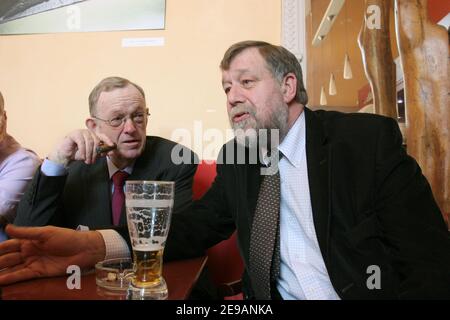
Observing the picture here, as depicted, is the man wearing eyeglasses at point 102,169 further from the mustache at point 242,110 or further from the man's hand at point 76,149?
the mustache at point 242,110

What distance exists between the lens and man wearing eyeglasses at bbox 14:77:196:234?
1.15 meters

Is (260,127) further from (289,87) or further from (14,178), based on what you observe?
(14,178)

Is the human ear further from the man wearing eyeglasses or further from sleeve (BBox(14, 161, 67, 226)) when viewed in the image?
sleeve (BBox(14, 161, 67, 226))

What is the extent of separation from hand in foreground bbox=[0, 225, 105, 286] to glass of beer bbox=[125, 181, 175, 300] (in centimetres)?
16

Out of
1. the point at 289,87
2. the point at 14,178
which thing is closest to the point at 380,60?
the point at 289,87

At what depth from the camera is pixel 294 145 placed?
1.07m

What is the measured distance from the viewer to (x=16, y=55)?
2.12 metres

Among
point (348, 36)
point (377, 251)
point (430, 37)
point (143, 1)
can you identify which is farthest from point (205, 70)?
point (377, 251)

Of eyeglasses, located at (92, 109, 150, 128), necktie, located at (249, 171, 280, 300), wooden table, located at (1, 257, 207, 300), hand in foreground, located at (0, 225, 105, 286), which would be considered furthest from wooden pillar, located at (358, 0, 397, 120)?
hand in foreground, located at (0, 225, 105, 286)

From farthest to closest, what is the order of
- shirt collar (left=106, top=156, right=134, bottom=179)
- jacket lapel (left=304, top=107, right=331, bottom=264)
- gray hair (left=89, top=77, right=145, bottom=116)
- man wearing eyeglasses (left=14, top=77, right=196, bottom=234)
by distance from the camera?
gray hair (left=89, top=77, right=145, bottom=116) < shirt collar (left=106, top=156, right=134, bottom=179) < man wearing eyeglasses (left=14, top=77, right=196, bottom=234) < jacket lapel (left=304, top=107, right=331, bottom=264)

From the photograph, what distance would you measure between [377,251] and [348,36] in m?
1.26

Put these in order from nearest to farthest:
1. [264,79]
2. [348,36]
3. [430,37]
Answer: [264,79] → [430,37] → [348,36]

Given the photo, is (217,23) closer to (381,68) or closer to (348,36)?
(348,36)

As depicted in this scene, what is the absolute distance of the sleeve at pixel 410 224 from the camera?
0.80 m
